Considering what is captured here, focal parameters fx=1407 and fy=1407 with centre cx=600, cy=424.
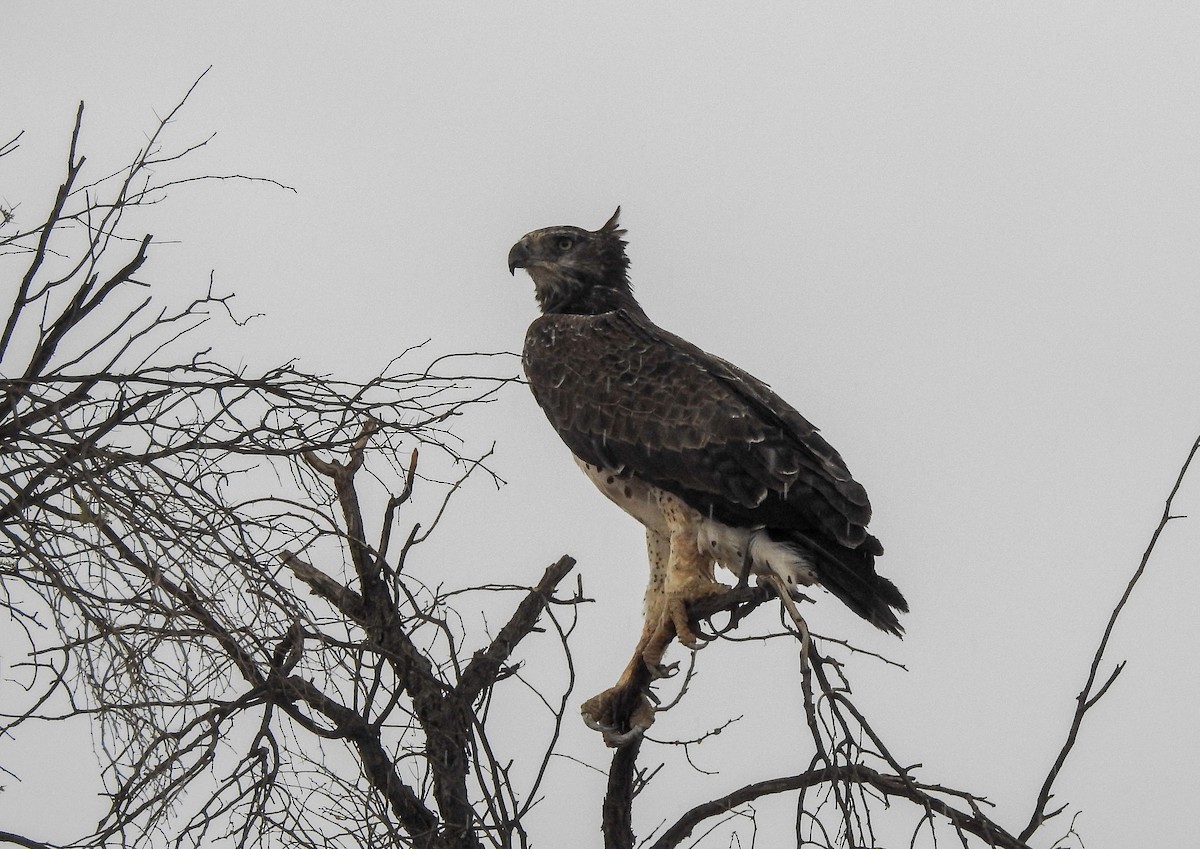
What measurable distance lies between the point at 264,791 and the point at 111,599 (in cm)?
100

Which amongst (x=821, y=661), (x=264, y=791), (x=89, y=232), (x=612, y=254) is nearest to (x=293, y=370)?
(x=89, y=232)

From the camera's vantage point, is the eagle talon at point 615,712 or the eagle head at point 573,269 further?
Result: the eagle head at point 573,269

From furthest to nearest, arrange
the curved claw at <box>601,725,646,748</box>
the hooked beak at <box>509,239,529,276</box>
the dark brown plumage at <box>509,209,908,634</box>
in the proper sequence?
1. the hooked beak at <box>509,239,529,276</box>
2. the dark brown plumage at <box>509,209,908,634</box>
3. the curved claw at <box>601,725,646,748</box>

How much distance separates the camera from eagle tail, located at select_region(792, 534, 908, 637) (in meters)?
5.35

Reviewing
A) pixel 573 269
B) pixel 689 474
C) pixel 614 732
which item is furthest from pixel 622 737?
pixel 573 269

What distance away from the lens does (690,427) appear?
18.9 feet

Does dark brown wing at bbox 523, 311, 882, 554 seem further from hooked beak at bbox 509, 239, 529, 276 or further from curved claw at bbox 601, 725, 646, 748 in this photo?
curved claw at bbox 601, 725, 646, 748

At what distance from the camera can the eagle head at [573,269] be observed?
267 inches

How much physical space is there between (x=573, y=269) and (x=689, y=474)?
1.59 m

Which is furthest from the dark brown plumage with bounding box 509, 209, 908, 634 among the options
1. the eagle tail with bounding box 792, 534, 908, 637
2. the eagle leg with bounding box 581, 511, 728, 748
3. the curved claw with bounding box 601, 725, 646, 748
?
the curved claw with bounding box 601, 725, 646, 748

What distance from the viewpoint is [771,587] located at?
16.3 ft

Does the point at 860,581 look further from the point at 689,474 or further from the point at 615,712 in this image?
the point at 615,712

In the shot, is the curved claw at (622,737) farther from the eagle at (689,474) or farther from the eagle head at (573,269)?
the eagle head at (573,269)

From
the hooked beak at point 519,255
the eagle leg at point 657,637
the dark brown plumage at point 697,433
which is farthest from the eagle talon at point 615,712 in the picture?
the hooked beak at point 519,255
